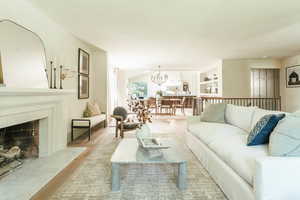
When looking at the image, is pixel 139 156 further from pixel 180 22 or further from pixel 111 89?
pixel 111 89

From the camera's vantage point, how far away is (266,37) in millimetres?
4270

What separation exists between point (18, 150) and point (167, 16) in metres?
3.22

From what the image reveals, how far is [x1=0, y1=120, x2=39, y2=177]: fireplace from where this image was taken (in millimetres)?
2645

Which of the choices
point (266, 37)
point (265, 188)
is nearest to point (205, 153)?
point (265, 188)

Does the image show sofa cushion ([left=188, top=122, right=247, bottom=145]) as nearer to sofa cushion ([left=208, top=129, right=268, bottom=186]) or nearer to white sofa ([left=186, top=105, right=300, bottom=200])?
white sofa ([left=186, top=105, right=300, bottom=200])

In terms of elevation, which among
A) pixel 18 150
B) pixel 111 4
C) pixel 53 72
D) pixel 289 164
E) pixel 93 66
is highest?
pixel 111 4

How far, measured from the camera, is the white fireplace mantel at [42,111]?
2.11 meters

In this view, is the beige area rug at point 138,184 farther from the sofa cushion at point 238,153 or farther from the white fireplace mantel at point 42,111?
the white fireplace mantel at point 42,111

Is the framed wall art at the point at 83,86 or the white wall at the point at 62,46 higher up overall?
the white wall at the point at 62,46

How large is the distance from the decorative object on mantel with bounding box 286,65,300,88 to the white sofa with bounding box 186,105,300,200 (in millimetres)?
4771

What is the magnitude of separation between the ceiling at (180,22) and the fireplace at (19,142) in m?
1.99

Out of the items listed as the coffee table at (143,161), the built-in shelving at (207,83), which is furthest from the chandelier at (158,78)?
the coffee table at (143,161)

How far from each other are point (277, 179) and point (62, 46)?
4.19 metres

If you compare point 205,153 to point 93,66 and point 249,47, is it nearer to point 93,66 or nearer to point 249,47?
point 249,47
